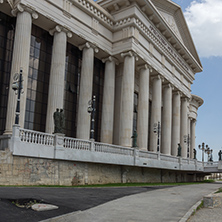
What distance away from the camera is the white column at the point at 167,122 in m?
46.8

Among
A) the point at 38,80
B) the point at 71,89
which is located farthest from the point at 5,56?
the point at 71,89

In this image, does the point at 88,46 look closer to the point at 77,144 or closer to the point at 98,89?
the point at 98,89

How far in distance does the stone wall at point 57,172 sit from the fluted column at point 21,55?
584 cm

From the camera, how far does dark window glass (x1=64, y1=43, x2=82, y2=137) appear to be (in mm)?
34562

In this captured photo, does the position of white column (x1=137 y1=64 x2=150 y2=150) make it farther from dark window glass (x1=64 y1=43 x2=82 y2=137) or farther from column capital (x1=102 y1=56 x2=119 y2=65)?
dark window glass (x1=64 y1=43 x2=82 y2=137)

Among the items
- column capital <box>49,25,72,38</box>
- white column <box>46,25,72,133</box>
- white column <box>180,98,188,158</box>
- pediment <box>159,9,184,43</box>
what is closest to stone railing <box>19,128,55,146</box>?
white column <box>46,25,72,133</box>

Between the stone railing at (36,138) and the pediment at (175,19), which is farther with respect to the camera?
the pediment at (175,19)

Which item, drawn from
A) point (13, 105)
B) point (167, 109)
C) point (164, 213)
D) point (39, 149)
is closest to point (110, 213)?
point (164, 213)

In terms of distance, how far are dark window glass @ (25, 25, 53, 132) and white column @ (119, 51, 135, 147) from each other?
926 centimetres

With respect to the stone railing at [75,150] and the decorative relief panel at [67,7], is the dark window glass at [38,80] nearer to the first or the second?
the decorative relief panel at [67,7]

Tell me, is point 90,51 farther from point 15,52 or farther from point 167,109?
point 167,109

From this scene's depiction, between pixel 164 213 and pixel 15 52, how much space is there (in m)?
20.0

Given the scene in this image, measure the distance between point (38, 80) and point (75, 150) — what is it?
36.5 feet

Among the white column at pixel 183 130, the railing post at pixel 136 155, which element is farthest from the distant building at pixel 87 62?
the white column at pixel 183 130
